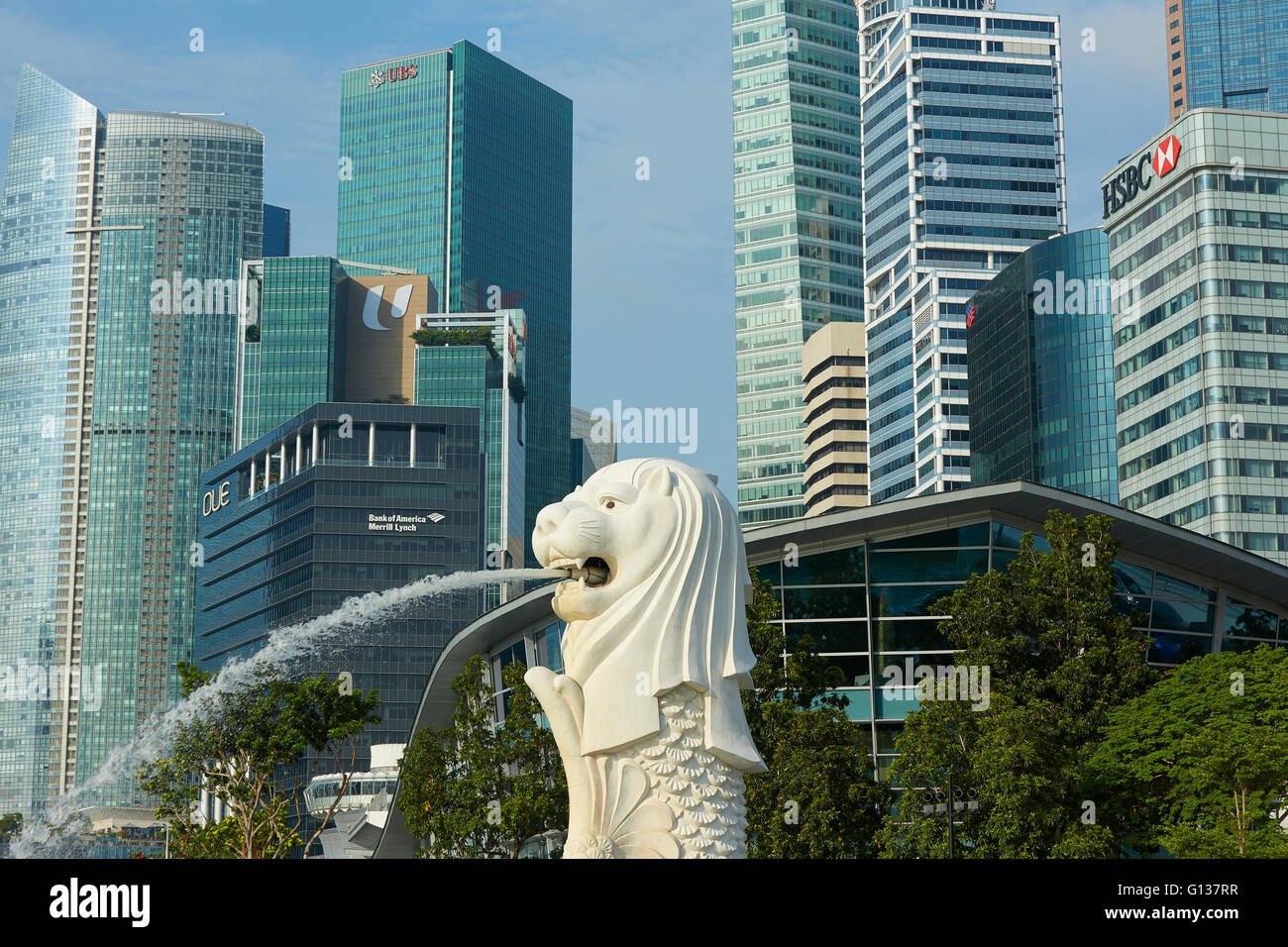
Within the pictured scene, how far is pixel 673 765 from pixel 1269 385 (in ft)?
338

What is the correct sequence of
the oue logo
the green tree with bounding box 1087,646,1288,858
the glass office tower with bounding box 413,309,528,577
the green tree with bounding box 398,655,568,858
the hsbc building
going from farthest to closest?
the glass office tower with bounding box 413,309,528,577 < the oue logo < the hsbc building < the green tree with bounding box 398,655,568,858 < the green tree with bounding box 1087,646,1288,858

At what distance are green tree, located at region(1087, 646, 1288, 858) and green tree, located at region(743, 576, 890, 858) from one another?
471cm

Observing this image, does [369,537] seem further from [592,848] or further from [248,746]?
[592,848]

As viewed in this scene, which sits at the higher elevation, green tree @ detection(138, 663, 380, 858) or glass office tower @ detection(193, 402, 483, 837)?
glass office tower @ detection(193, 402, 483, 837)

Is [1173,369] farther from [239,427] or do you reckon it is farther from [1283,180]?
[239,427]

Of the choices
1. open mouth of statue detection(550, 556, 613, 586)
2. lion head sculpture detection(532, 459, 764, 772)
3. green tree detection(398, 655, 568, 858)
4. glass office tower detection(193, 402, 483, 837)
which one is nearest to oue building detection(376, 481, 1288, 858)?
green tree detection(398, 655, 568, 858)

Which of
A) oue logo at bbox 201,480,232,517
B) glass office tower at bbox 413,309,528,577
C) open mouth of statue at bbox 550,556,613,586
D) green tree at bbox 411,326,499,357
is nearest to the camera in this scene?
open mouth of statue at bbox 550,556,613,586

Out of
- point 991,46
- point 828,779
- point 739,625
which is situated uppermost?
point 991,46

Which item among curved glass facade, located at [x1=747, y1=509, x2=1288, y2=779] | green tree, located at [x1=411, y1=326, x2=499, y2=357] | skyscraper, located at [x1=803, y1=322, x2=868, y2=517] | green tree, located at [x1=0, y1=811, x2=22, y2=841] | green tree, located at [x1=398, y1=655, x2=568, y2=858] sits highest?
green tree, located at [x1=411, y1=326, x2=499, y2=357]

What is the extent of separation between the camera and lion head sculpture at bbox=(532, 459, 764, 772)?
15555 millimetres

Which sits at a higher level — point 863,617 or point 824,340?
point 824,340

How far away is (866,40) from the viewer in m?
176

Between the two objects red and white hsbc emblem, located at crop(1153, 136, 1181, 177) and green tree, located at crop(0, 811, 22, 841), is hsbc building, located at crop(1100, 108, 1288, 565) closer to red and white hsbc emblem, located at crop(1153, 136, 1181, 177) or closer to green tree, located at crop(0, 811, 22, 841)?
red and white hsbc emblem, located at crop(1153, 136, 1181, 177)
